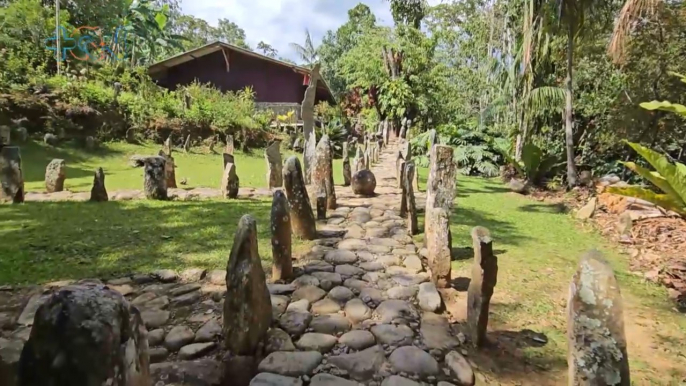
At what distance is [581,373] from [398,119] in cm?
2147

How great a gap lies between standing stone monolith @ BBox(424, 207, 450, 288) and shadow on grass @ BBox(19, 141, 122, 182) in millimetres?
9373

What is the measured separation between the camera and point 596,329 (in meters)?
1.97

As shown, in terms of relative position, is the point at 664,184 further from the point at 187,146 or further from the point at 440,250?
the point at 187,146

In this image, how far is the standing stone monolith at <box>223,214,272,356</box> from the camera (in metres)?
2.79

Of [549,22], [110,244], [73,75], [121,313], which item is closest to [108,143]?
[73,75]

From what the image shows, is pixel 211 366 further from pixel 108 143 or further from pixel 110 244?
pixel 108 143

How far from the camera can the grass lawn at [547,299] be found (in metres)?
2.99

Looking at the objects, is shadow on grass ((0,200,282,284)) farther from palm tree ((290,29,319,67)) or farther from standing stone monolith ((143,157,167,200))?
palm tree ((290,29,319,67))

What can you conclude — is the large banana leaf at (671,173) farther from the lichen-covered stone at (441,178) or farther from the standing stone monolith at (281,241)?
the standing stone monolith at (281,241)

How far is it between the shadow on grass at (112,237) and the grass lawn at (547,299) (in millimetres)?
2539

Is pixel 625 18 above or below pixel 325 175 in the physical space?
above

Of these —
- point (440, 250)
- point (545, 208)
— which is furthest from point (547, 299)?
point (545, 208)

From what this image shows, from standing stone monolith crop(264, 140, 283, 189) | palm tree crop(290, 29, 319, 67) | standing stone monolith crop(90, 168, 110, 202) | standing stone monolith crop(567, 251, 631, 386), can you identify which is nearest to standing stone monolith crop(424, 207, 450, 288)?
standing stone monolith crop(567, 251, 631, 386)

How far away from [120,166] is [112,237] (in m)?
7.92
